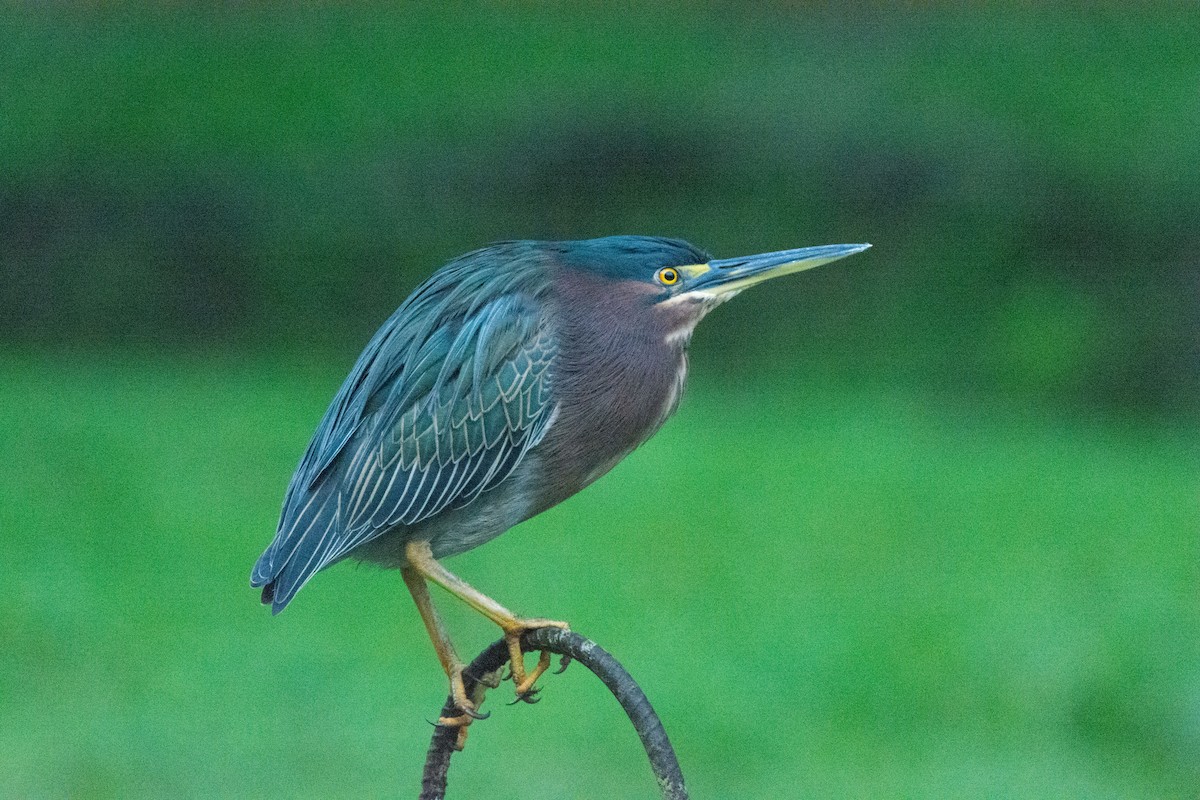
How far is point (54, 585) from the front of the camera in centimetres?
601

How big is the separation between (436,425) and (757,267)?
0.57 meters

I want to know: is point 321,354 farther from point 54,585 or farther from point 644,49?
point 644,49

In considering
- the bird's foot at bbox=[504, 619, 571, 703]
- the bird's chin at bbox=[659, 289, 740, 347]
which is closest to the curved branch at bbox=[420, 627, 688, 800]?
the bird's foot at bbox=[504, 619, 571, 703]

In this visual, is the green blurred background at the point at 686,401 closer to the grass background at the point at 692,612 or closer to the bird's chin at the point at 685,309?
the grass background at the point at 692,612

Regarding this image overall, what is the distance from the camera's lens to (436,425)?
262cm

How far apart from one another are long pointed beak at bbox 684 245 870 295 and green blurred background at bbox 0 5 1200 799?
2.65 meters

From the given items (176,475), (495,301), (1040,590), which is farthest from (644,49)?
(495,301)

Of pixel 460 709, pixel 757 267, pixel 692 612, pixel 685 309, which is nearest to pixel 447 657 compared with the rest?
pixel 460 709

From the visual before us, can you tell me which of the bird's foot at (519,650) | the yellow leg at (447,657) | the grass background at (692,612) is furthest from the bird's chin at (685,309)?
the grass background at (692,612)

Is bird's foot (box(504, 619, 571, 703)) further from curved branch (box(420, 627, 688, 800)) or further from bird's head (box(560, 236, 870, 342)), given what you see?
bird's head (box(560, 236, 870, 342))

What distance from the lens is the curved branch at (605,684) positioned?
2.21 metres

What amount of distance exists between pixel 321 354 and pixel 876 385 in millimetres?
2653

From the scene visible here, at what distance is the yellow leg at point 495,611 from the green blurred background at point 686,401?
2.28 metres

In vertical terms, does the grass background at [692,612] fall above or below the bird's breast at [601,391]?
below
